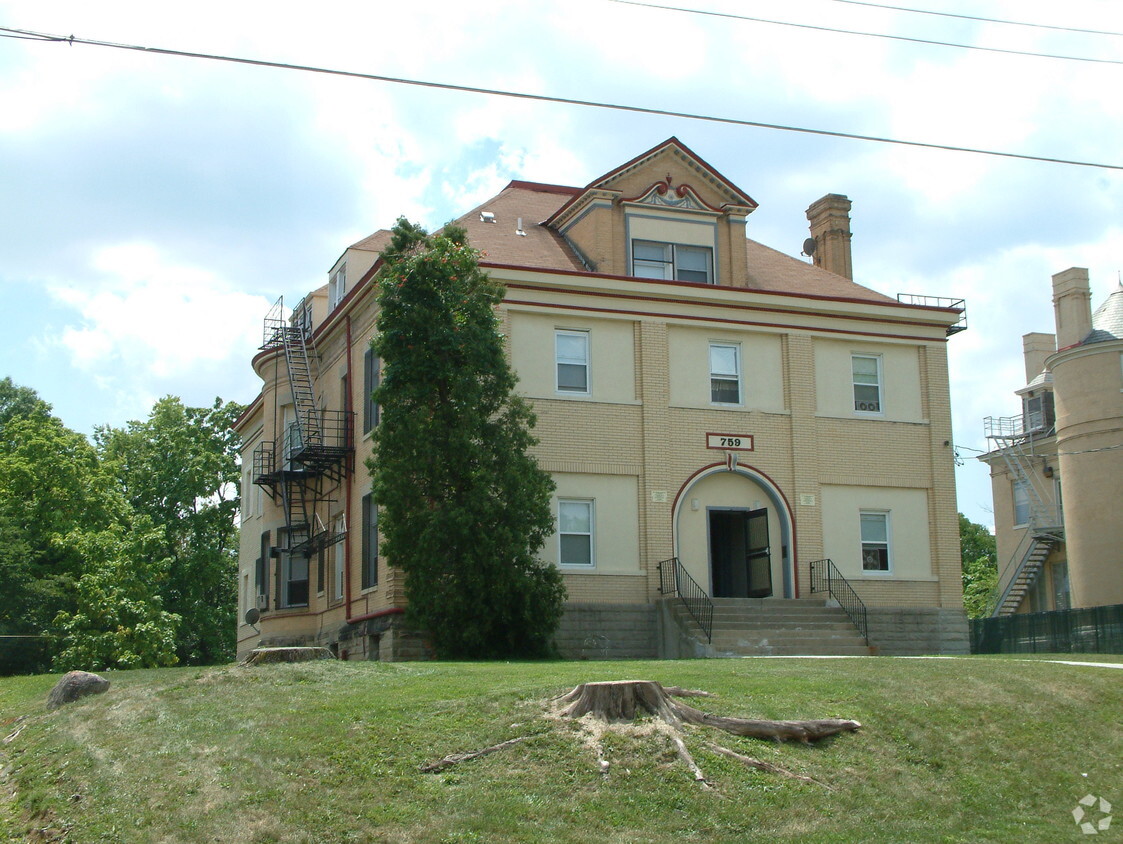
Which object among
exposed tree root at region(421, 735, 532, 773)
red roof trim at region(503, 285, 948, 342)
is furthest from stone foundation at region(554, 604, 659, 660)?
exposed tree root at region(421, 735, 532, 773)

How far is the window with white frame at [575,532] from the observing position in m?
26.2

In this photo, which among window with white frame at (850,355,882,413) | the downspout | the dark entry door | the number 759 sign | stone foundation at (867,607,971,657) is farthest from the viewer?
window with white frame at (850,355,882,413)

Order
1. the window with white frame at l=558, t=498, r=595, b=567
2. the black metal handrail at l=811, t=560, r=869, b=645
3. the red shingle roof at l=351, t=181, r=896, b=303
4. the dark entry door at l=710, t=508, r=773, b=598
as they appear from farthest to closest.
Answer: the red shingle roof at l=351, t=181, r=896, b=303 → the dark entry door at l=710, t=508, r=773, b=598 → the black metal handrail at l=811, t=560, r=869, b=645 → the window with white frame at l=558, t=498, r=595, b=567

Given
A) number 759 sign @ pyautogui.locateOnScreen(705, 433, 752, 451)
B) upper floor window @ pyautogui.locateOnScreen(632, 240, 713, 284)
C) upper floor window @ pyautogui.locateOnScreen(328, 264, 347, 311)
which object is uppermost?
upper floor window @ pyautogui.locateOnScreen(328, 264, 347, 311)

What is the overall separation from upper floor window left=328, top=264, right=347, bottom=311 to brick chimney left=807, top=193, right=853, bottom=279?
12551mm

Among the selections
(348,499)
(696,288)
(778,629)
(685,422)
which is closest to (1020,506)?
(685,422)

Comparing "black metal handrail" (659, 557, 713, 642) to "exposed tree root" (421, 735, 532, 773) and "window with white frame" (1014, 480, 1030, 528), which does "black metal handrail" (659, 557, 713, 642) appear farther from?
"window with white frame" (1014, 480, 1030, 528)

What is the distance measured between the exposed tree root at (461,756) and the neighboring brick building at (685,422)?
13.2m

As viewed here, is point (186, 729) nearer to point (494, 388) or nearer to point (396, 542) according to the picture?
point (396, 542)

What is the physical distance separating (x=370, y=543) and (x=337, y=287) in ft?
26.5

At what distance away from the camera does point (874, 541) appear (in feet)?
93.9

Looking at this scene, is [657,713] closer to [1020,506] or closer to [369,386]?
[369,386]

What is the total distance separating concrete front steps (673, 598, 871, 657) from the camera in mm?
24281

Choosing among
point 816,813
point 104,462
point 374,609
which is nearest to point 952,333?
point 374,609
